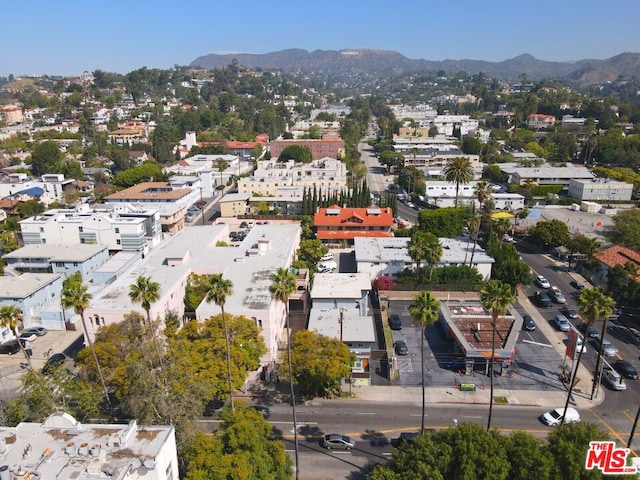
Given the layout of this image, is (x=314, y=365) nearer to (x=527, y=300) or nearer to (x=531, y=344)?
(x=531, y=344)

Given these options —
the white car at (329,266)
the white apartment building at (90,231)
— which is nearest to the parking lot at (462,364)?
the white car at (329,266)

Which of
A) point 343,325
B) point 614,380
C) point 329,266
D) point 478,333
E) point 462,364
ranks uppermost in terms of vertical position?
point 343,325

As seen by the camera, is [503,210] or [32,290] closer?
[32,290]

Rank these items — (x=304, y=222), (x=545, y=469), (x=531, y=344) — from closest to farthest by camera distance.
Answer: (x=545, y=469) → (x=531, y=344) → (x=304, y=222)

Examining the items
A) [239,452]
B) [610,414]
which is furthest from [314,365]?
[610,414]

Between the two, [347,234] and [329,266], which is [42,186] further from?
[329,266]

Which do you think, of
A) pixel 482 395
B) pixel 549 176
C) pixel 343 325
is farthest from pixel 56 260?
pixel 549 176

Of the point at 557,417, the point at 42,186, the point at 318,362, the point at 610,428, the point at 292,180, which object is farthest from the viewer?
the point at 292,180

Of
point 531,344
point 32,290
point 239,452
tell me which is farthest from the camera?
point 32,290
